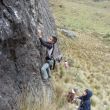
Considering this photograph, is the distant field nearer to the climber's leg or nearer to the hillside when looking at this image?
the hillside

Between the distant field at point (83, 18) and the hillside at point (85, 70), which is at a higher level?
the hillside at point (85, 70)

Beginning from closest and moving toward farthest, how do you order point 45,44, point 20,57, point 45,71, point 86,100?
1. point 20,57
2. point 86,100
3. point 45,71
4. point 45,44

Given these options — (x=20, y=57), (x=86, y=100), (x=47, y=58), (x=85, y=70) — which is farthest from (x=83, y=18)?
(x=20, y=57)

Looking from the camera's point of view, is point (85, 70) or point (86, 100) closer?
point (86, 100)

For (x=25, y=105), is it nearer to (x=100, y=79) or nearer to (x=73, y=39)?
(x=100, y=79)

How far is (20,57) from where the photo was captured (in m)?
15.1

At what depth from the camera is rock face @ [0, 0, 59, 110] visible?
1424cm

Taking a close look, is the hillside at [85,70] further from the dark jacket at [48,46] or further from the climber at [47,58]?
the dark jacket at [48,46]

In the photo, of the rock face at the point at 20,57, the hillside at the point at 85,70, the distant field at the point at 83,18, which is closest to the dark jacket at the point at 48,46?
the rock face at the point at 20,57

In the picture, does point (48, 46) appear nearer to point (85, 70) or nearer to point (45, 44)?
point (45, 44)

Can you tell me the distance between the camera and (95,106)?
64.1 feet

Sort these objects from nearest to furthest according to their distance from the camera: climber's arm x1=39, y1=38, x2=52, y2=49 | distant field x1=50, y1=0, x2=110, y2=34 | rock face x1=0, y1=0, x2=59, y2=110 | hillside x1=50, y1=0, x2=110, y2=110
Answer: rock face x1=0, y1=0, x2=59, y2=110
climber's arm x1=39, y1=38, x2=52, y2=49
hillside x1=50, y1=0, x2=110, y2=110
distant field x1=50, y1=0, x2=110, y2=34

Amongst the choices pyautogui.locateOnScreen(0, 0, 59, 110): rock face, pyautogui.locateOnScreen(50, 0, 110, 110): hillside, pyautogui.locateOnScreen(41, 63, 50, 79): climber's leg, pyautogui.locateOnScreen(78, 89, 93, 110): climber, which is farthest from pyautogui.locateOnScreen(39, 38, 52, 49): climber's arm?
pyautogui.locateOnScreen(78, 89, 93, 110): climber

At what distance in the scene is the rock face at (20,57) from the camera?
14.2 m
